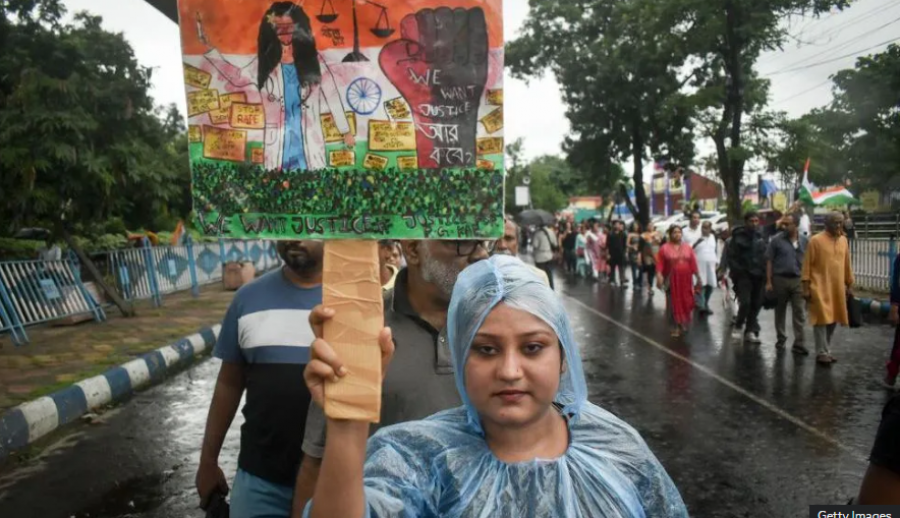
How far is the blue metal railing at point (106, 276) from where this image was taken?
10.0 m

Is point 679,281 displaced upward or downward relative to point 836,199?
downward

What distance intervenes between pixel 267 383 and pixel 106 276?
469 inches

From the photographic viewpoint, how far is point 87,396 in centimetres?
717

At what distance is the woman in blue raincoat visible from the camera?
5.09 ft

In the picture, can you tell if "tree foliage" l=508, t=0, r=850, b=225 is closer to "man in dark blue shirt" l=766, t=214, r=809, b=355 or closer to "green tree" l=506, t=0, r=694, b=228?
"green tree" l=506, t=0, r=694, b=228

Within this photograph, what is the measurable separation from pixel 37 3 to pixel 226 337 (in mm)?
9263


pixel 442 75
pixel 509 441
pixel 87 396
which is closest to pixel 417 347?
pixel 509 441

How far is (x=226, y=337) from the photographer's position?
279 centimetres

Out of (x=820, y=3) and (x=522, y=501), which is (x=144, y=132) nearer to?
(x=522, y=501)

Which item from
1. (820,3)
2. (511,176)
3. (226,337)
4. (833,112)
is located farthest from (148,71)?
(511,176)

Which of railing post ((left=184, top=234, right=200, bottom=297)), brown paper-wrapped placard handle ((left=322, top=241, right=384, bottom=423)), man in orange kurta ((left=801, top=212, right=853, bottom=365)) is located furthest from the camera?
railing post ((left=184, top=234, right=200, bottom=297))

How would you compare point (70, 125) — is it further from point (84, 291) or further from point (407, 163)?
point (407, 163)

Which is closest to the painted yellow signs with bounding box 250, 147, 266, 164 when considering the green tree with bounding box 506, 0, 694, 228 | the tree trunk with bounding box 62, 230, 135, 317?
the tree trunk with bounding box 62, 230, 135, 317

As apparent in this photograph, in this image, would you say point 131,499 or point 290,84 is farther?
point 131,499
